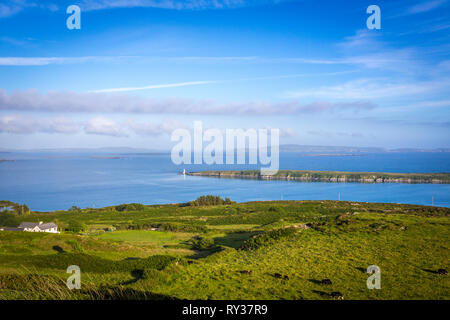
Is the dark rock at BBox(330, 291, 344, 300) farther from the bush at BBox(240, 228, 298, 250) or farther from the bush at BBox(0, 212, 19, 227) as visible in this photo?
the bush at BBox(0, 212, 19, 227)

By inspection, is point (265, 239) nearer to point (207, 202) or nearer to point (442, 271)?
point (442, 271)

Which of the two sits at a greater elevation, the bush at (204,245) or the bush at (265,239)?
the bush at (265,239)

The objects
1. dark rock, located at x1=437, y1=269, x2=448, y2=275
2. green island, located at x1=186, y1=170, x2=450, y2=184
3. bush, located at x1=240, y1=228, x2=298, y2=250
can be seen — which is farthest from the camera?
green island, located at x1=186, y1=170, x2=450, y2=184

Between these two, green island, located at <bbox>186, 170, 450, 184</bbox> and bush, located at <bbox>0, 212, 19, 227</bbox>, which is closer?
bush, located at <bbox>0, 212, 19, 227</bbox>

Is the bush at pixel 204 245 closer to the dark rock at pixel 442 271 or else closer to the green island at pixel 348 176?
the dark rock at pixel 442 271

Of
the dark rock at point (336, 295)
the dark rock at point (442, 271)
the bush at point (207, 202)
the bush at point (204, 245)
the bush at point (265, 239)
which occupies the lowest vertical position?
the bush at point (207, 202)

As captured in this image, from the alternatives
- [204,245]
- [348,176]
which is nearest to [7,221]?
[204,245]

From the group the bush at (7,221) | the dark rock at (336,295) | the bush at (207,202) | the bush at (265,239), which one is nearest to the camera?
the dark rock at (336,295)

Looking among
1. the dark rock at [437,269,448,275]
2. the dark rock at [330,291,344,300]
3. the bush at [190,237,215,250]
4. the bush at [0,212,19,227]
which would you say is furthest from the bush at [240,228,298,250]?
the bush at [0,212,19,227]

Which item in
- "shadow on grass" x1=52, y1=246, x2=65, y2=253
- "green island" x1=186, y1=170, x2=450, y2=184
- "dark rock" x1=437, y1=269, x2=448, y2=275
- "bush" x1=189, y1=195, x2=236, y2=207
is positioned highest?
"dark rock" x1=437, y1=269, x2=448, y2=275

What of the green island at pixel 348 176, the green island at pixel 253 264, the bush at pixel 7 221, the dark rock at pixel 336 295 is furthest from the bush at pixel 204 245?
the green island at pixel 348 176
